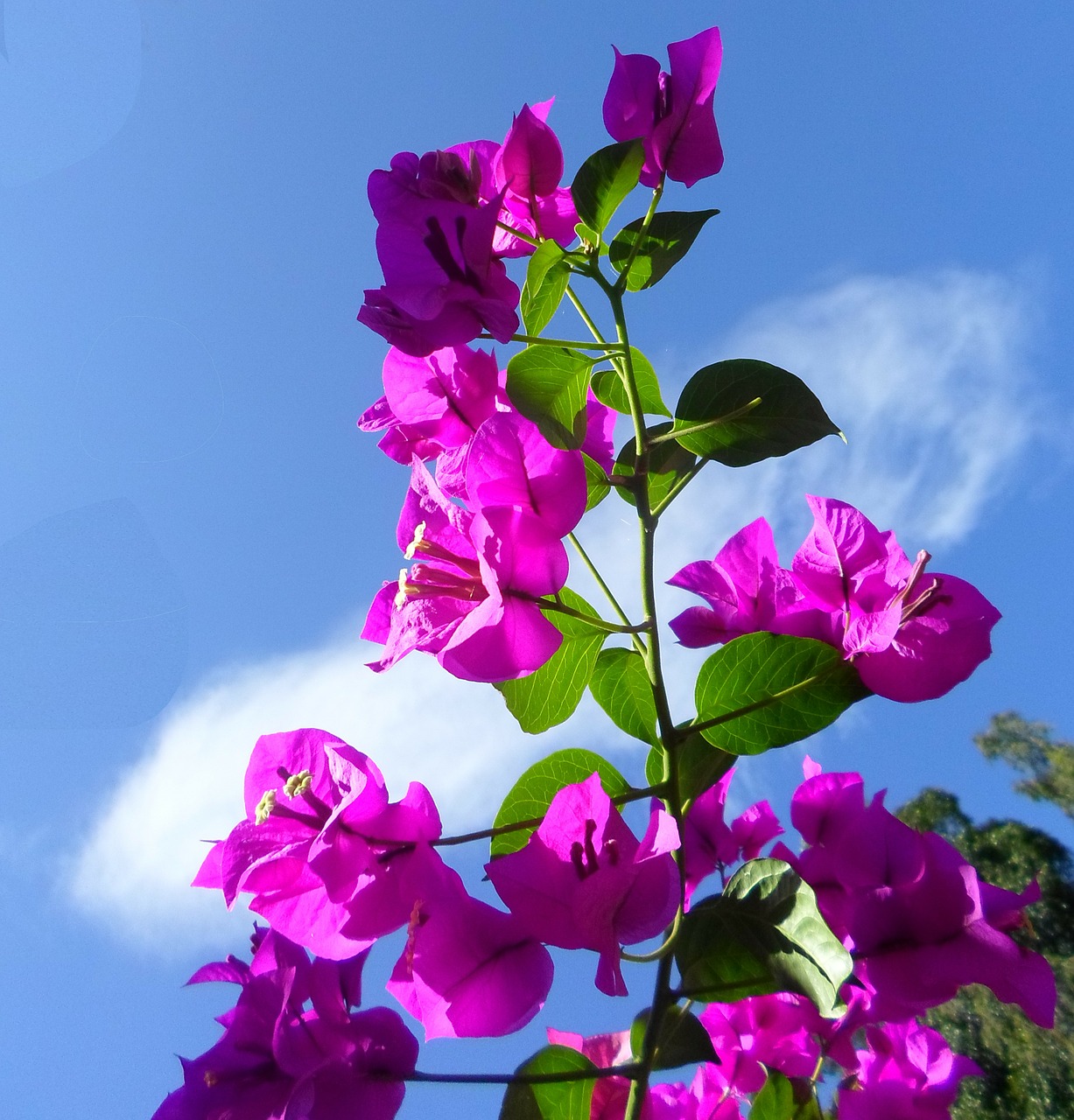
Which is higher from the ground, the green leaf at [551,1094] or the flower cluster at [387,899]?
the flower cluster at [387,899]

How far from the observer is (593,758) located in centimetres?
72

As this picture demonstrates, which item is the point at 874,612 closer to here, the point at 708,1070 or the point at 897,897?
the point at 897,897

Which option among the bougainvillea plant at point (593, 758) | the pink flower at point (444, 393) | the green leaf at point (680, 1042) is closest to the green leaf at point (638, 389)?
the bougainvillea plant at point (593, 758)

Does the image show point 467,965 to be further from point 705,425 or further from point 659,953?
point 705,425

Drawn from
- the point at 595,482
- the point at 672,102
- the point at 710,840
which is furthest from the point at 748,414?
the point at 710,840

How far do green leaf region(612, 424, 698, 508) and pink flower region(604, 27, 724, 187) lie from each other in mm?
301

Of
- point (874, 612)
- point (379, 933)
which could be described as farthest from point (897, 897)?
point (379, 933)

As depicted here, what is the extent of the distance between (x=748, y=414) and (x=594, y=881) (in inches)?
17.1

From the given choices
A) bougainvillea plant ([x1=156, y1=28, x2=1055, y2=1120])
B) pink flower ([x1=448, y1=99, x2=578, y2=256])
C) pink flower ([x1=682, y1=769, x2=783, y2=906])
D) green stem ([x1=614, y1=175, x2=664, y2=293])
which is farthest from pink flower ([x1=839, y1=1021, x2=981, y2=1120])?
pink flower ([x1=448, y1=99, x2=578, y2=256])

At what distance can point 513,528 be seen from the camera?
0.58 metres

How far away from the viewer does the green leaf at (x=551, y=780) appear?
0.71m

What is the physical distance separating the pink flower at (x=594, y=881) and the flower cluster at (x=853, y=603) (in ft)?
0.80

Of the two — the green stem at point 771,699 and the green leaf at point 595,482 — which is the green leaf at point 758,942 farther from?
the green leaf at point 595,482

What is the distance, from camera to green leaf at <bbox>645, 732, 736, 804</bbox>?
0.73m
